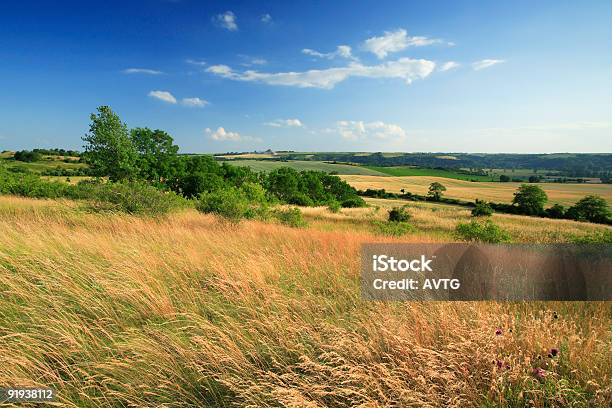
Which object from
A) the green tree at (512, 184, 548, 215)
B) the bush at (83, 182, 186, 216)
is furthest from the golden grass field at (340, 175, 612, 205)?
the bush at (83, 182, 186, 216)

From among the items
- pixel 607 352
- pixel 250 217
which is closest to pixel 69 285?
pixel 607 352

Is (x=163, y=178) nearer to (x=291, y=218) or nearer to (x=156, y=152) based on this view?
(x=156, y=152)

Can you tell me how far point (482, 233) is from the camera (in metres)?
11.9

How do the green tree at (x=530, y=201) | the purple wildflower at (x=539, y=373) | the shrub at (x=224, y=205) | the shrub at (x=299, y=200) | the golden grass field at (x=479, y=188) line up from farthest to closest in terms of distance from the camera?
the golden grass field at (x=479, y=188), the shrub at (x=299, y=200), the green tree at (x=530, y=201), the shrub at (x=224, y=205), the purple wildflower at (x=539, y=373)

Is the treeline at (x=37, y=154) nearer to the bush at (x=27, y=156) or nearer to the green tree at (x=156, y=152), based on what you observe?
the bush at (x=27, y=156)

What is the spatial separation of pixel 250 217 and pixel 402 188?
74038 mm

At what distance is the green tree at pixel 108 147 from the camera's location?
32.5 meters

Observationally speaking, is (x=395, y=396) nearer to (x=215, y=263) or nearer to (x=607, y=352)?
(x=607, y=352)

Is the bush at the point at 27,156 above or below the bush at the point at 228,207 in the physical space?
above

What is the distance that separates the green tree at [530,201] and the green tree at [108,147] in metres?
58.0

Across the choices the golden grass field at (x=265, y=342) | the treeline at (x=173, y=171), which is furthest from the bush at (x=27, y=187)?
the golden grass field at (x=265, y=342)

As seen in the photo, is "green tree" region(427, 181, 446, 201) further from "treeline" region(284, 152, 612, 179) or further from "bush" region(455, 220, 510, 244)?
"bush" region(455, 220, 510, 244)

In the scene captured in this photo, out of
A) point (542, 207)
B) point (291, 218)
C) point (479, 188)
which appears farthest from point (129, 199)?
point (479, 188)

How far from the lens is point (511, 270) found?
4.91 metres
